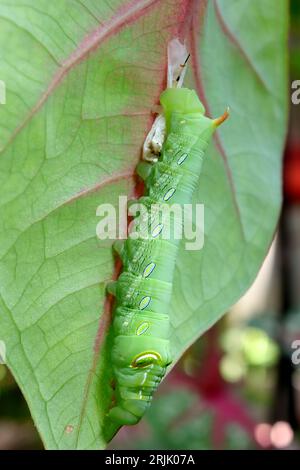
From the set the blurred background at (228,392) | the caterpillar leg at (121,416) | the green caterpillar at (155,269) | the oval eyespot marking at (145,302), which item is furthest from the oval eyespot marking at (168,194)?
the blurred background at (228,392)

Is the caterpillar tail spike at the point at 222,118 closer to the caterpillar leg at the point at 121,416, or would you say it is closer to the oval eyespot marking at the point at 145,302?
the oval eyespot marking at the point at 145,302

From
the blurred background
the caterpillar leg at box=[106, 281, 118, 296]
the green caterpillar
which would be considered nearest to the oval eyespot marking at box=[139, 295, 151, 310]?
the green caterpillar

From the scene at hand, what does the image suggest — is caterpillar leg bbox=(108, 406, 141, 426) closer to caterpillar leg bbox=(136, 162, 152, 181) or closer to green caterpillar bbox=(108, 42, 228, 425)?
green caterpillar bbox=(108, 42, 228, 425)

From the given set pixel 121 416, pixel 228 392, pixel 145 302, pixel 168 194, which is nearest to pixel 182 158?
pixel 168 194
